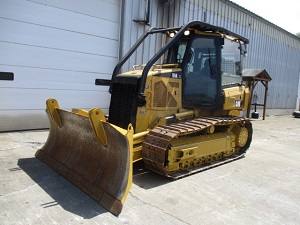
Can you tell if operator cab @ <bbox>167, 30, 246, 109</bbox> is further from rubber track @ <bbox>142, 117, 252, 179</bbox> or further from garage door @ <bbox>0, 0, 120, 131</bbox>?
garage door @ <bbox>0, 0, 120, 131</bbox>

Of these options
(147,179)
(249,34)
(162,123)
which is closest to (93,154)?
(147,179)

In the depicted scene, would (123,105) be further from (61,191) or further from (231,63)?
(231,63)

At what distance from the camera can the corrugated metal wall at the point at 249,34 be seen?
9906 mm

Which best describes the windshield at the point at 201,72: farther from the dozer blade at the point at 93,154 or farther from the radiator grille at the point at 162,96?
the dozer blade at the point at 93,154

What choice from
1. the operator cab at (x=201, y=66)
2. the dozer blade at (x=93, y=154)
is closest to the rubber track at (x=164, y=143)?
the operator cab at (x=201, y=66)

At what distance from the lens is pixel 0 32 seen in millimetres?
7199

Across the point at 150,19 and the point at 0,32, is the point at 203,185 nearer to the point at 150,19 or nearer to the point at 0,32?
the point at 0,32

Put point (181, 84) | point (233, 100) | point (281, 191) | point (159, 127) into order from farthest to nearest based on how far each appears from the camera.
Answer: point (233, 100) → point (181, 84) → point (159, 127) → point (281, 191)

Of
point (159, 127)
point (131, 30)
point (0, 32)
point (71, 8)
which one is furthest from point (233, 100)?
point (0, 32)

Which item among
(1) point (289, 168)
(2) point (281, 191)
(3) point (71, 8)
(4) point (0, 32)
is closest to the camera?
(2) point (281, 191)

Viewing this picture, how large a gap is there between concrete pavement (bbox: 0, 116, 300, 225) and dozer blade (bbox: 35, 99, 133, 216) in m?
0.14

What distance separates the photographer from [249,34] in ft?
50.5

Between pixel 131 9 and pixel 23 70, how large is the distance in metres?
3.96

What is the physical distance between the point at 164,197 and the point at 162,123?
5.28ft
